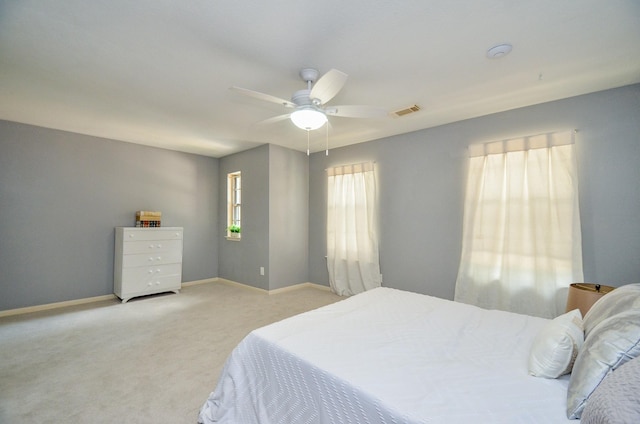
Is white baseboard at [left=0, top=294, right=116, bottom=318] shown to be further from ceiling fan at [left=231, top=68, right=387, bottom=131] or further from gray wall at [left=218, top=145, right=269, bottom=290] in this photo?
ceiling fan at [left=231, top=68, right=387, bottom=131]

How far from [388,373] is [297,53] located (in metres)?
2.03

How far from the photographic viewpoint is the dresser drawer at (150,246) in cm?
385

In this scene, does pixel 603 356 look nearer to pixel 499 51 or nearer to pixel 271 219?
pixel 499 51

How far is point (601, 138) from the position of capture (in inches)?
96.5

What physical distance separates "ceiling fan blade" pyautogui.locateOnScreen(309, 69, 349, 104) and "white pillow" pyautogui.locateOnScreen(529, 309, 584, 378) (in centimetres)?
173

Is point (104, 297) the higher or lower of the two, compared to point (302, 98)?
lower

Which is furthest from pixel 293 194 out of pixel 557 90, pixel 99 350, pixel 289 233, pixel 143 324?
pixel 557 90

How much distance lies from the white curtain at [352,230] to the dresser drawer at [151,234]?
248 centimetres

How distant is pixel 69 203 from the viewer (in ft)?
12.3

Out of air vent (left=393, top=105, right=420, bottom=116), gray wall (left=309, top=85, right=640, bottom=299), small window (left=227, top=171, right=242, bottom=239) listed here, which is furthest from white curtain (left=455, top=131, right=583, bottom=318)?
small window (left=227, top=171, right=242, bottom=239)

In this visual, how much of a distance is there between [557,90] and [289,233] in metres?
3.74

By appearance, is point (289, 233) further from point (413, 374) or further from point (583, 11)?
point (583, 11)

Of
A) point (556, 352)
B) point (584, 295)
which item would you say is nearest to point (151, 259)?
point (556, 352)

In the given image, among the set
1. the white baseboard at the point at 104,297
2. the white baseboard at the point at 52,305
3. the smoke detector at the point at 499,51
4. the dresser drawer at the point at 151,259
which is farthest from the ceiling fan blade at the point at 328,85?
the white baseboard at the point at 52,305
